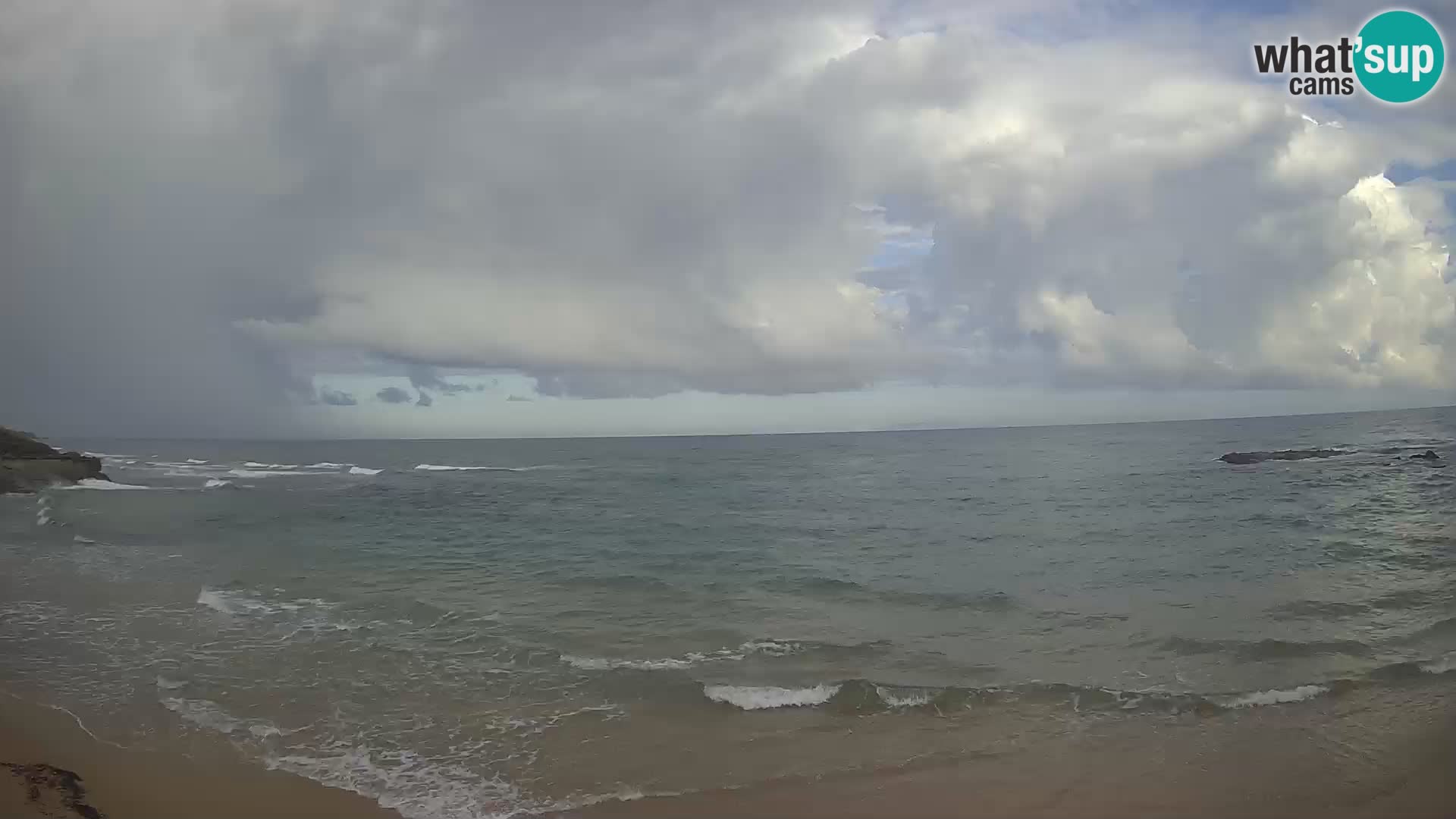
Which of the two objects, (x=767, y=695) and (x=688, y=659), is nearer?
(x=767, y=695)

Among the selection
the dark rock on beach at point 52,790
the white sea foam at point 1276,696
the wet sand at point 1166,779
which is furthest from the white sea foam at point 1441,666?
the dark rock on beach at point 52,790

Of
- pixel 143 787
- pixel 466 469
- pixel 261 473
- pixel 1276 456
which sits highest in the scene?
pixel 1276 456

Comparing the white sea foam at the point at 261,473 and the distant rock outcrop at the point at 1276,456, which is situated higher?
the distant rock outcrop at the point at 1276,456

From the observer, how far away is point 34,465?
41.3 metres

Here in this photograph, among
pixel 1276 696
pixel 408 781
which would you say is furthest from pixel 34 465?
pixel 1276 696

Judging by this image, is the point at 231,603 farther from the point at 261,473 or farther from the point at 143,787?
the point at 261,473

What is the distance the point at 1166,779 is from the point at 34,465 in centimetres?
5509

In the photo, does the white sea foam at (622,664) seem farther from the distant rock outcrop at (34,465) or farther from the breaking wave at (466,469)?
the breaking wave at (466,469)

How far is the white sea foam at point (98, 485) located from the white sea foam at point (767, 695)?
4487 cm

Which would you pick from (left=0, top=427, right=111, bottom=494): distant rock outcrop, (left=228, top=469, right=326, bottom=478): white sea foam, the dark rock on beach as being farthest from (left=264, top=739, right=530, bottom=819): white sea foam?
(left=228, top=469, right=326, bottom=478): white sea foam

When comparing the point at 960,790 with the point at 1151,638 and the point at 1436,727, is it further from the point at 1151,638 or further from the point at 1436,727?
the point at 1151,638

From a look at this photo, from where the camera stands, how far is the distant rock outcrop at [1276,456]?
49.6 metres

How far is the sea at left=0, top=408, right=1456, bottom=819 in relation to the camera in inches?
364

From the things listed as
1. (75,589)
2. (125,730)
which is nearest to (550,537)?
(75,589)
